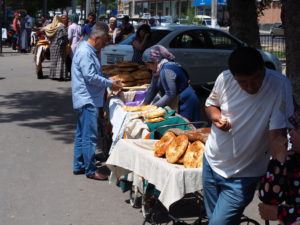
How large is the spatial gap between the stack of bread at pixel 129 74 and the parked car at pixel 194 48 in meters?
3.81

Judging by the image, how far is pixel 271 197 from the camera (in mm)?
3111

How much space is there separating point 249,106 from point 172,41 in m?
9.97

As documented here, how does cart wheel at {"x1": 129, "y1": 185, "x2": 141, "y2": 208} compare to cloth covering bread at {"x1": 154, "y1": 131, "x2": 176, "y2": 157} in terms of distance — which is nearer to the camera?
cloth covering bread at {"x1": 154, "y1": 131, "x2": 176, "y2": 157}

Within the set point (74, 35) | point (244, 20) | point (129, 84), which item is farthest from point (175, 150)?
point (74, 35)

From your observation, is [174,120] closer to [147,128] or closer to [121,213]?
[147,128]

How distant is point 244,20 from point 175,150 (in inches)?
313

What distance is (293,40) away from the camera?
7.95m

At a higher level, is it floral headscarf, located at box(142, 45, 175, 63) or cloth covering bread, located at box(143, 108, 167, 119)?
floral headscarf, located at box(142, 45, 175, 63)

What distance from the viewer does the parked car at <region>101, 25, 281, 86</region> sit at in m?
13.4

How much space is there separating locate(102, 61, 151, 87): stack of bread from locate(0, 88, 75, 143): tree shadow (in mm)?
1339

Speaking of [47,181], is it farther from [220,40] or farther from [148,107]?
[220,40]

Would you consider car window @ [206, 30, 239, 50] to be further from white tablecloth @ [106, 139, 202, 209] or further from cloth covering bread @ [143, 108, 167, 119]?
white tablecloth @ [106, 139, 202, 209]

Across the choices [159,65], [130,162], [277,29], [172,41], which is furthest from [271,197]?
[277,29]

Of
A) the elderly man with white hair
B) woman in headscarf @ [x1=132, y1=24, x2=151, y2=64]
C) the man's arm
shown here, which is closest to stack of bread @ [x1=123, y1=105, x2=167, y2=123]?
the man's arm
